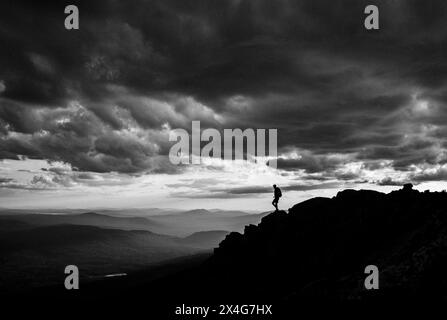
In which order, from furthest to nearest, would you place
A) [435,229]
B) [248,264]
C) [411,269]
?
[248,264], [435,229], [411,269]

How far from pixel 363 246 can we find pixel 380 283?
71.5ft

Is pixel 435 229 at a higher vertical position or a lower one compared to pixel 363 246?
higher

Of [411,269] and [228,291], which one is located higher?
[411,269]
